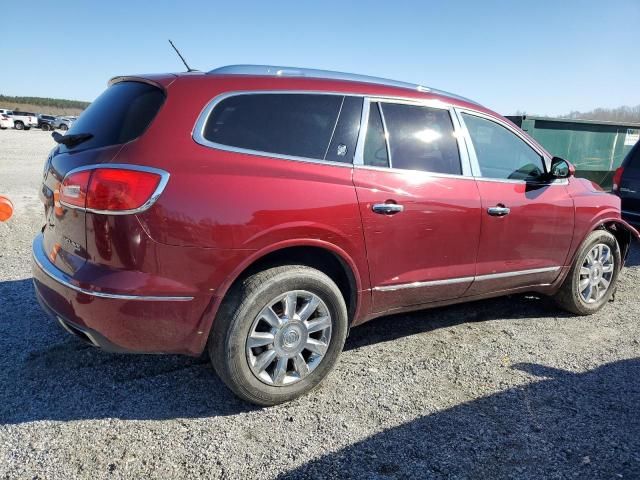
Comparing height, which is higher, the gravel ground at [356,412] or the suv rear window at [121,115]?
the suv rear window at [121,115]

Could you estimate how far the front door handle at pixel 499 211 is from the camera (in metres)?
3.66

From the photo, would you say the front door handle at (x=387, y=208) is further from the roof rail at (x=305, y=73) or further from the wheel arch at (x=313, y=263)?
the roof rail at (x=305, y=73)

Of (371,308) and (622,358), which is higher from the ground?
(371,308)

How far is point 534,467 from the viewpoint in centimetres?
251

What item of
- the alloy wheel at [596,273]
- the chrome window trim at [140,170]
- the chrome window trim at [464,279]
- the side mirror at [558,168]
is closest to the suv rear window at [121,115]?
the chrome window trim at [140,170]

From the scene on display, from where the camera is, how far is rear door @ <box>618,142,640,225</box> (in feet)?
22.0

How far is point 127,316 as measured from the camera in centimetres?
255

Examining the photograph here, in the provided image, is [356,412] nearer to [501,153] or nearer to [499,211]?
[499,211]

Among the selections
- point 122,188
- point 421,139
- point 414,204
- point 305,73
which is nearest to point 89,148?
point 122,188

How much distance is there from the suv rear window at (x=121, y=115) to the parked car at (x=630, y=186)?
253 inches

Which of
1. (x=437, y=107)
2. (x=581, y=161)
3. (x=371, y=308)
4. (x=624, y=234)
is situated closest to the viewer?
(x=371, y=308)

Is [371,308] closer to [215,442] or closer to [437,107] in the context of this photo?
[215,442]

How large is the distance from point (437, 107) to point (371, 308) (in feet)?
4.91

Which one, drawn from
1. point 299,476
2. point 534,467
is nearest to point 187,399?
point 299,476
